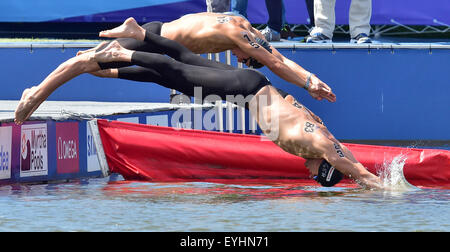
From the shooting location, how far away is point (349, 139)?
34.8ft

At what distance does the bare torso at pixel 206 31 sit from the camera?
845cm

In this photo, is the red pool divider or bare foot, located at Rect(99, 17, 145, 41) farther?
the red pool divider

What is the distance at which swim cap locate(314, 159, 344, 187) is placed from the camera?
26.8 feet

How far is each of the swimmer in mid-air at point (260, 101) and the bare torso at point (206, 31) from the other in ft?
0.92

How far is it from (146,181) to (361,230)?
2904mm

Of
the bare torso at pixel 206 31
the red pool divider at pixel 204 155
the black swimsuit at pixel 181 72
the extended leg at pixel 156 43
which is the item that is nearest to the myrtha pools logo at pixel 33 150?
the red pool divider at pixel 204 155

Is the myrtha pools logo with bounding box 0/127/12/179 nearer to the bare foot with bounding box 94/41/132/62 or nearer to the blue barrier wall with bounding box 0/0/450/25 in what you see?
the bare foot with bounding box 94/41/132/62

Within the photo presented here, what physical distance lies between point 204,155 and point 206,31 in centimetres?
110

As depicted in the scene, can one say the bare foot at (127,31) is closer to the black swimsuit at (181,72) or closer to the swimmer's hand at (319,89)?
the black swimsuit at (181,72)

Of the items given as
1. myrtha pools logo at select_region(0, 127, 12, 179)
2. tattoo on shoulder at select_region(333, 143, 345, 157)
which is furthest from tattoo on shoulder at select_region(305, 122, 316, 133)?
myrtha pools logo at select_region(0, 127, 12, 179)

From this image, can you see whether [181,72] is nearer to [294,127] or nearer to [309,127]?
[294,127]

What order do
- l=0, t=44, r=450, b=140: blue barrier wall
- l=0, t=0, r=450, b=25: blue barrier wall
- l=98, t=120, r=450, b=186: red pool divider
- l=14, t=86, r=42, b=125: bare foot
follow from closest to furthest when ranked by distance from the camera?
1. l=14, t=86, r=42, b=125: bare foot
2. l=98, t=120, r=450, b=186: red pool divider
3. l=0, t=44, r=450, b=140: blue barrier wall
4. l=0, t=0, r=450, b=25: blue barrier wall
